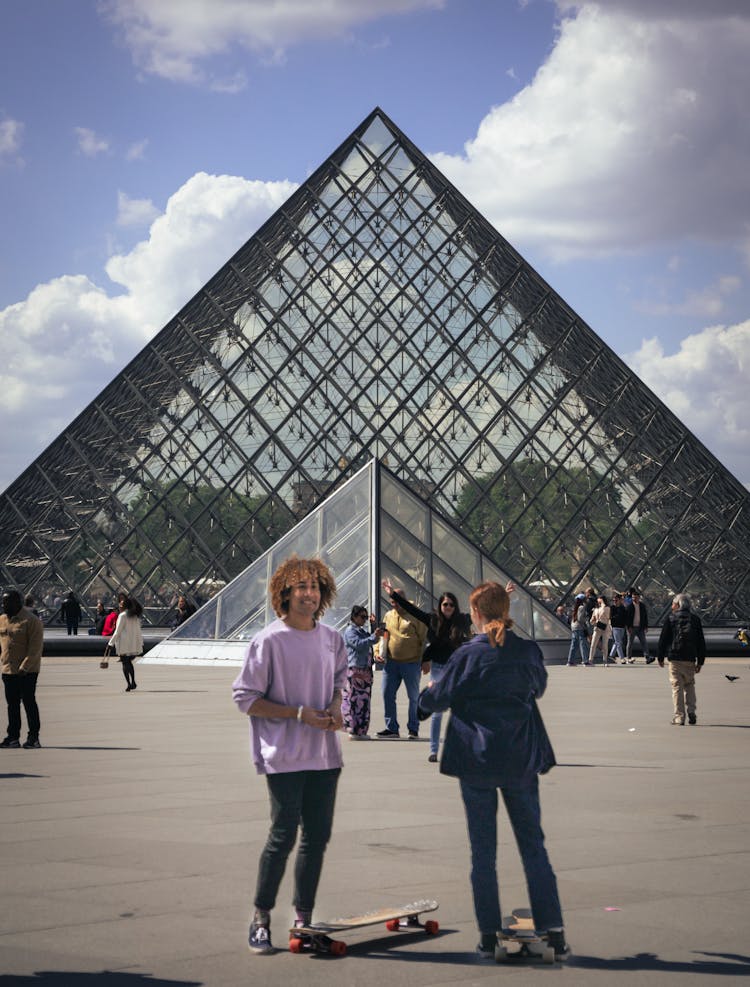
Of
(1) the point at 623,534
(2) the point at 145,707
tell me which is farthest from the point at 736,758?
(1) the point at 623,534

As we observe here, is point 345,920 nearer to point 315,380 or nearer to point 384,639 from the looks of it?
point 384,639

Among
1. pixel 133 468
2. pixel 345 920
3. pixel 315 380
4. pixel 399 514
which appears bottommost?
pixel 345 920

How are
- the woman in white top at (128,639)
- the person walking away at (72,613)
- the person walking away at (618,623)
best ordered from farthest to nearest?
the person walking away at (72,613) < the person walking away at (618,623) < the woman in white top at (128,639)

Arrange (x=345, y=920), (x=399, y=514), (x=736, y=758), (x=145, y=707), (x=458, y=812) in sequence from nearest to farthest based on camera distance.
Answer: (x=345, y=920) < (x=458, y=812) < (x=736, y=758) < (x=145, y=707) < (x=399, y=514)

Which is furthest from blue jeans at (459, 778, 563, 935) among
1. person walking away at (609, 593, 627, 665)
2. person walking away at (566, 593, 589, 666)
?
person walking away at (609, 593, 627, 665)

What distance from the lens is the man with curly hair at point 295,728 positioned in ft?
19.4

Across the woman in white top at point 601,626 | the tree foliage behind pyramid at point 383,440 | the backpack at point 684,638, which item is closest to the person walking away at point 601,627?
the woman in white top at point 601,626

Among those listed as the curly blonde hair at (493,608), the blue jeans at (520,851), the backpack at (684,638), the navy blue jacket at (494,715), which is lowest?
the blue jeans at (520,851)

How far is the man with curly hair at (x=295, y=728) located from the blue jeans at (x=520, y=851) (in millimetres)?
566

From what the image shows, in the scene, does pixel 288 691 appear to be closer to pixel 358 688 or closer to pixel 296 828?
pixel 296 828

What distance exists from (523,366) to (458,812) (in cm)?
4059

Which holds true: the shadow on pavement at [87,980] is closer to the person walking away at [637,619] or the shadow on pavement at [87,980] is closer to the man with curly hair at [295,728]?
the man with curly hair at [295,728]

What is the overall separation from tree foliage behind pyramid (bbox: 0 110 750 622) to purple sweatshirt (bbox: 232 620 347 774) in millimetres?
39924

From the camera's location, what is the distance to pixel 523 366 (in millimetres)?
49094
